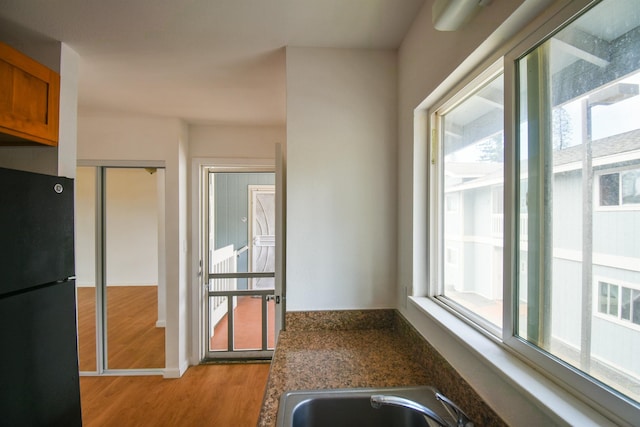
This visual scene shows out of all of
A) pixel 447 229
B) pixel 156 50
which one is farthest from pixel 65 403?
pixel 447 229

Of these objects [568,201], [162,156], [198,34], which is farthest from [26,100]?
[568,201]

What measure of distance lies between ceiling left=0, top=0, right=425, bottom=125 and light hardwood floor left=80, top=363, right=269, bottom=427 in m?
2.48

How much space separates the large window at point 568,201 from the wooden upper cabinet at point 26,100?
196cm

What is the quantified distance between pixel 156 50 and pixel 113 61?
35 centimetres

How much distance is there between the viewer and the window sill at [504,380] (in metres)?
0.57

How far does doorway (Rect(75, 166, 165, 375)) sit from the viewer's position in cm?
260

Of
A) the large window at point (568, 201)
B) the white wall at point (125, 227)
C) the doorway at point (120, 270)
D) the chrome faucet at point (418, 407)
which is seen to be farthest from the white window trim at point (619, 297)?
the white wall at point (125, 227)

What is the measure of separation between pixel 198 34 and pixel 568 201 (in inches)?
66.2

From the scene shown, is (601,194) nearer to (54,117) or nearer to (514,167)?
(514,167)

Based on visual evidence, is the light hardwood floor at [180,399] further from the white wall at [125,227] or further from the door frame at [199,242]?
the white wall at [125,227]

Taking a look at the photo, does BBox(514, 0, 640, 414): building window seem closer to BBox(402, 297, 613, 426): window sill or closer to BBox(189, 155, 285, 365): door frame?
BBox(402, 297, 613, 426): window sill

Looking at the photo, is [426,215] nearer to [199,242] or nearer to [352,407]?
[352,407]

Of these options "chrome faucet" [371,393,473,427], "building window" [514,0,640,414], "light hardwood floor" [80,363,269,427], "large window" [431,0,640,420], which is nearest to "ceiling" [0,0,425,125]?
"large window" [431,0,640,420]

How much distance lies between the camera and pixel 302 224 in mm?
1511
